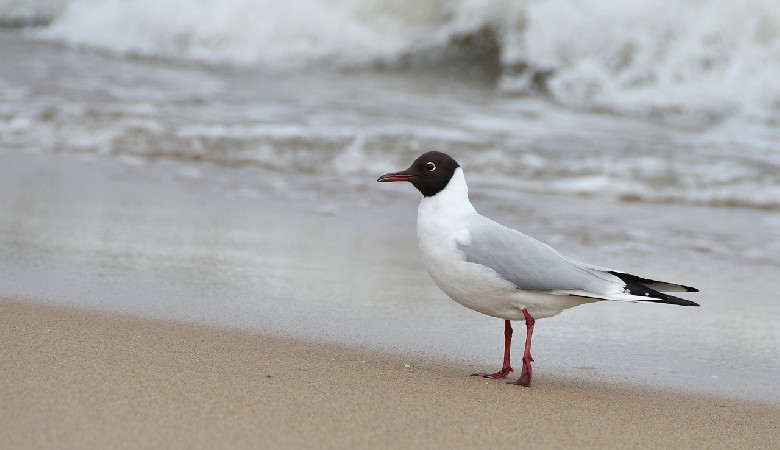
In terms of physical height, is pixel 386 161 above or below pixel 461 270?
above

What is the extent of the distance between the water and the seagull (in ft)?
1.11

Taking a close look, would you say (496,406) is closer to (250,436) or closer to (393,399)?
(393,399)

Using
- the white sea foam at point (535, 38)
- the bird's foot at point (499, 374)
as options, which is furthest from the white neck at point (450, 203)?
the white sea foam at point (535, 38)

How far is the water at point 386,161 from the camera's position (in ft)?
14.1

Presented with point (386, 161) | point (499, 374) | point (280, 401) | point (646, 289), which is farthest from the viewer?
point (386, 161)

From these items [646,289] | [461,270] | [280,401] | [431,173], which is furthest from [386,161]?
[280,401]

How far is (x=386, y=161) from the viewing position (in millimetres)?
8203

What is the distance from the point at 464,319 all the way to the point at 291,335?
870mm

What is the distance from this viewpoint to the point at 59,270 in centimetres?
454

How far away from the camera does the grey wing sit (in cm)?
348

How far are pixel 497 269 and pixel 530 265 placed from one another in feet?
0.39

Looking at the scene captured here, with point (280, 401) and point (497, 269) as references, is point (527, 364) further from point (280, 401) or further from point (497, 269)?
point (280, 401)

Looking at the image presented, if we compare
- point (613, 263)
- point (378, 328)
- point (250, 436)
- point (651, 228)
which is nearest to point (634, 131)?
point (651, 228)

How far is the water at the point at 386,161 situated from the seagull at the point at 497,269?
0.34 meters
